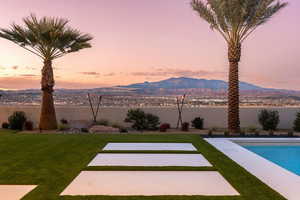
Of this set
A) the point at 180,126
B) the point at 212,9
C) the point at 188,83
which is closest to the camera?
the point at 212,9

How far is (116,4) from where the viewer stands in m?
18.7

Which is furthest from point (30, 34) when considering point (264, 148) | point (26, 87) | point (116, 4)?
point (264, 148)

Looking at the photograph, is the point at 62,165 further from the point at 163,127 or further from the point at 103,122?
the point at 103,122

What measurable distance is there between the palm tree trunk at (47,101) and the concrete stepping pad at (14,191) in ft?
33.9

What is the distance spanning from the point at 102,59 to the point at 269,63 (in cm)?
932

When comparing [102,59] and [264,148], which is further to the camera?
[102,59]

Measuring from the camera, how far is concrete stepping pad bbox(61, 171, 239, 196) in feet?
19.2


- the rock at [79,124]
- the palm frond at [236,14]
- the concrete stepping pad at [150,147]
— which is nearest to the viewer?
the concrete stepping pad at [150,147]

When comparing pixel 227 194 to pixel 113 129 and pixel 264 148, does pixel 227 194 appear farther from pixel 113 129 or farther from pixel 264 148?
pixel 113 129

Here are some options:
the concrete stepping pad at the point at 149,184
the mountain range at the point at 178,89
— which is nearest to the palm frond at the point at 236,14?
the mountain range at the point at 178,89

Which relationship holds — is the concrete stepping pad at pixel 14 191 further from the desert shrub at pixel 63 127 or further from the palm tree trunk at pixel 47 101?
the palm tree trunk at pixel 47 101

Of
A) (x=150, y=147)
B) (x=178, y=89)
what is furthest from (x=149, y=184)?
(x=178, y=89)

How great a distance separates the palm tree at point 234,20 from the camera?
1420 cm

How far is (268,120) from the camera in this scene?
54.5 ft
